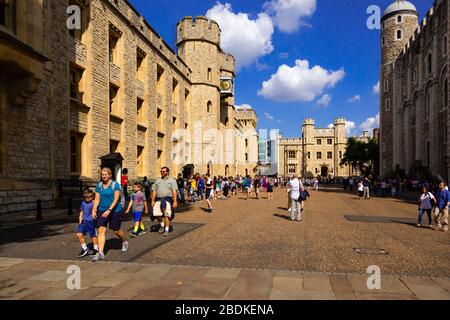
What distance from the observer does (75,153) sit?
1658 centimetres

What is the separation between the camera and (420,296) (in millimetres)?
4379

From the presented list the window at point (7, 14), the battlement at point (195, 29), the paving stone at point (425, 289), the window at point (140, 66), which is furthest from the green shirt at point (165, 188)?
the battlement at point (195, 29)

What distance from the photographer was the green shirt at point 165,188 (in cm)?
884

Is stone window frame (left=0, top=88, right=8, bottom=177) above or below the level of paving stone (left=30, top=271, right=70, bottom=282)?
above

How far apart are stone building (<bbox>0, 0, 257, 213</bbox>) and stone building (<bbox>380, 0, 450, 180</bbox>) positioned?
21700 mm

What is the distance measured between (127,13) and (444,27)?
25495 mm

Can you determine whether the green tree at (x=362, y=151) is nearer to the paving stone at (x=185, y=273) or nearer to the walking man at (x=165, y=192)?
the walking man at (x=165, y=192)

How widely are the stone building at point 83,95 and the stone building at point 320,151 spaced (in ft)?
202

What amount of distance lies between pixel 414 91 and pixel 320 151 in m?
53.2

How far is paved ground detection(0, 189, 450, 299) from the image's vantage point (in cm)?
449

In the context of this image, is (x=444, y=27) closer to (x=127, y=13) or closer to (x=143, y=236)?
(x=127, y=13)

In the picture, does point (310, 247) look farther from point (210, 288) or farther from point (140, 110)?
point (140, 110)

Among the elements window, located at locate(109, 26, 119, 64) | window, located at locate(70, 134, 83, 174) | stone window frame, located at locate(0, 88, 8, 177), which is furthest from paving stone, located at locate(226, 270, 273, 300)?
window, located at locate(109, 26, 119, 64)

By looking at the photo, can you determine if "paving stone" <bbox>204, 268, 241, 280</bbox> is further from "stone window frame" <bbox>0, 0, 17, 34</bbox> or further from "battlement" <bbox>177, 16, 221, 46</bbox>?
"battlement" <bbox>177, 16, 221, 46</bbox>
